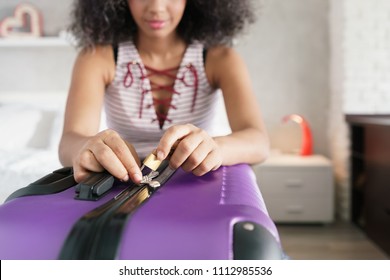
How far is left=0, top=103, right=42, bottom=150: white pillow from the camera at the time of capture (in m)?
0.55

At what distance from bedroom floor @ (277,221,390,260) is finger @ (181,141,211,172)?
41.6 inches

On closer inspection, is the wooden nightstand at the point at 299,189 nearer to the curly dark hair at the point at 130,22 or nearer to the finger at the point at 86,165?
the curly dark hair at the point at 130,22

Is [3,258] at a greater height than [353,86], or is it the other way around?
[3,258]

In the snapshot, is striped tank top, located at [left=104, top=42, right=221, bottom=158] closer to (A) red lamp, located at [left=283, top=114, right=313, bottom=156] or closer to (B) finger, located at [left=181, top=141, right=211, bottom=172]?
(B) finger, located at [left=181, top=141, right=211, bottom=172]

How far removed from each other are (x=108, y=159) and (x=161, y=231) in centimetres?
12

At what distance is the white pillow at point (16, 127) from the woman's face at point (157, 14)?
0.79 feet

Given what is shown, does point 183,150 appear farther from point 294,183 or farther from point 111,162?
point 294,183

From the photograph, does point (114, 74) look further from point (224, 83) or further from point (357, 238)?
point (357, 238)

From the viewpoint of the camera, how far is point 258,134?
53 centimetres

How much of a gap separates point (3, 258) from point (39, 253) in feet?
0.08

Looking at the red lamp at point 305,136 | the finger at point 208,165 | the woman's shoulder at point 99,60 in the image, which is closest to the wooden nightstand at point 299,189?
the red lamp at point 305,136

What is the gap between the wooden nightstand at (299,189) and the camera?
6.14 feet

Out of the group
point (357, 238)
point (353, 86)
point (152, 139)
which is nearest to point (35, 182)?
point (152, 139)

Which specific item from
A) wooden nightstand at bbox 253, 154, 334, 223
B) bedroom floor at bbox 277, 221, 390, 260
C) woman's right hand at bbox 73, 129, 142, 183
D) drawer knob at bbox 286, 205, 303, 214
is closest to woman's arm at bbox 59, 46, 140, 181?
woman's right hand at bbox 73, 129, 142, 183
